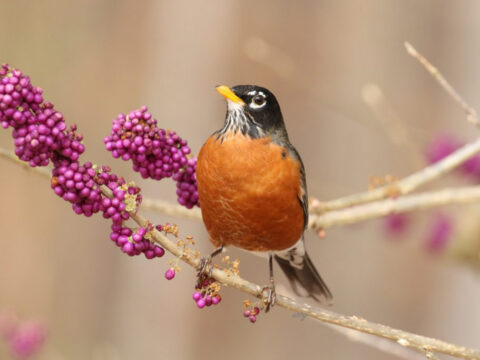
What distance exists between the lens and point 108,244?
18.9ft

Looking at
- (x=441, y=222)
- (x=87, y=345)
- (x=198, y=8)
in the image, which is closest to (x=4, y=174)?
(x=87, y=345)

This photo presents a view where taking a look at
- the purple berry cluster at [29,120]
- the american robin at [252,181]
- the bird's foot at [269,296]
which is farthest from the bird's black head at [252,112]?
the purple berry cluster at [29,120]

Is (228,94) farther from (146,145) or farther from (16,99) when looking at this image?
(16,99)

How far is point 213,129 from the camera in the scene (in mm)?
5238

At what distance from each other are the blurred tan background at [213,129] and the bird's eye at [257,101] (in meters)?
2.70

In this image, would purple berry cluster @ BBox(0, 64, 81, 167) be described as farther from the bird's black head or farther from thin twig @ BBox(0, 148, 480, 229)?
thin twig @ BBox(0, 148, 480, 229)

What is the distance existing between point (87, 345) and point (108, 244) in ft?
2.89

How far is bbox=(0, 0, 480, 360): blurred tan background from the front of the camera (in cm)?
538

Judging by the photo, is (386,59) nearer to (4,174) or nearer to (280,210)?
(4,174)

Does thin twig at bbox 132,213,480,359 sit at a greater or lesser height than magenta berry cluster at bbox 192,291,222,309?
greater

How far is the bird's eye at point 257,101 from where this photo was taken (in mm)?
2529

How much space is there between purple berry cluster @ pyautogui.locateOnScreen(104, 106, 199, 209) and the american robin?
7.9 inches

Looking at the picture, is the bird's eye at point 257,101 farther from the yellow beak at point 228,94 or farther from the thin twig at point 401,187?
the thin twig at point 401,187

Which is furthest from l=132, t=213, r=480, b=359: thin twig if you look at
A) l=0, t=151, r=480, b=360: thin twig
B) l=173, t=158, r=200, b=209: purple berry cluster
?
l=173, t=158, r=200, b=209: purple berry cluster
